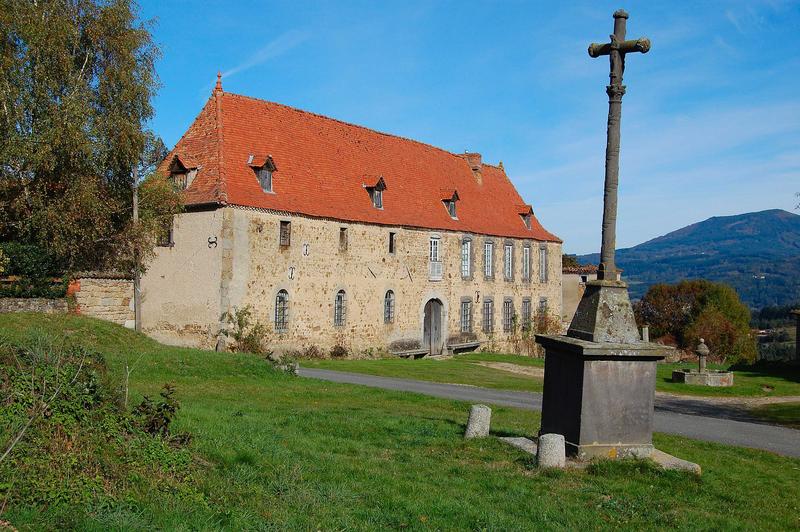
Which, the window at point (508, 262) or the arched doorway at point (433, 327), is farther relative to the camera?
the window at point (508, 262)

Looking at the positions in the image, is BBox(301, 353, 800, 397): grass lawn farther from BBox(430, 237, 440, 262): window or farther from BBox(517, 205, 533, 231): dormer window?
BBox(517, 205, 533, 231): dormer window

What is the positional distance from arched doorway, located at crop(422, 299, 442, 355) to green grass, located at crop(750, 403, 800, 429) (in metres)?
15.8

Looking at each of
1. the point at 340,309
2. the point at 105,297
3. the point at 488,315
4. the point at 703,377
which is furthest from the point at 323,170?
the point at 703,377

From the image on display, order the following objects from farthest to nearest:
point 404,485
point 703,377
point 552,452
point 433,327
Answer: point 433,327 < point 703,377 < point 552,452 < point 404,485

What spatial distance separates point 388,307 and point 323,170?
6.84 m

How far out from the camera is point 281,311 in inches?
1071

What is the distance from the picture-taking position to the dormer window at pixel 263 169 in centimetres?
2697

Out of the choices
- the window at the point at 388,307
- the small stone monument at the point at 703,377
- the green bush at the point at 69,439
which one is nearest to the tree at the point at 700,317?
the small stone monument at the point at 703,377

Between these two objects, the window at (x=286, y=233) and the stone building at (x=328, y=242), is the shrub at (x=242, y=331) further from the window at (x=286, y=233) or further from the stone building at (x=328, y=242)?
the window at (x=286, y=233)

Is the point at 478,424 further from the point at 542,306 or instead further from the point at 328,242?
the point at 542,306

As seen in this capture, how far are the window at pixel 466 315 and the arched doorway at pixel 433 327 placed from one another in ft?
5.93

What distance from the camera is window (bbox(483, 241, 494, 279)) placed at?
37.5 m

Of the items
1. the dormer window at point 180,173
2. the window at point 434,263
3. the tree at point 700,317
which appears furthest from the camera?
the tree at point 700,317

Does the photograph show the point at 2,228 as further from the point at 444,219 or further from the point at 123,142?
the point at 444,219
